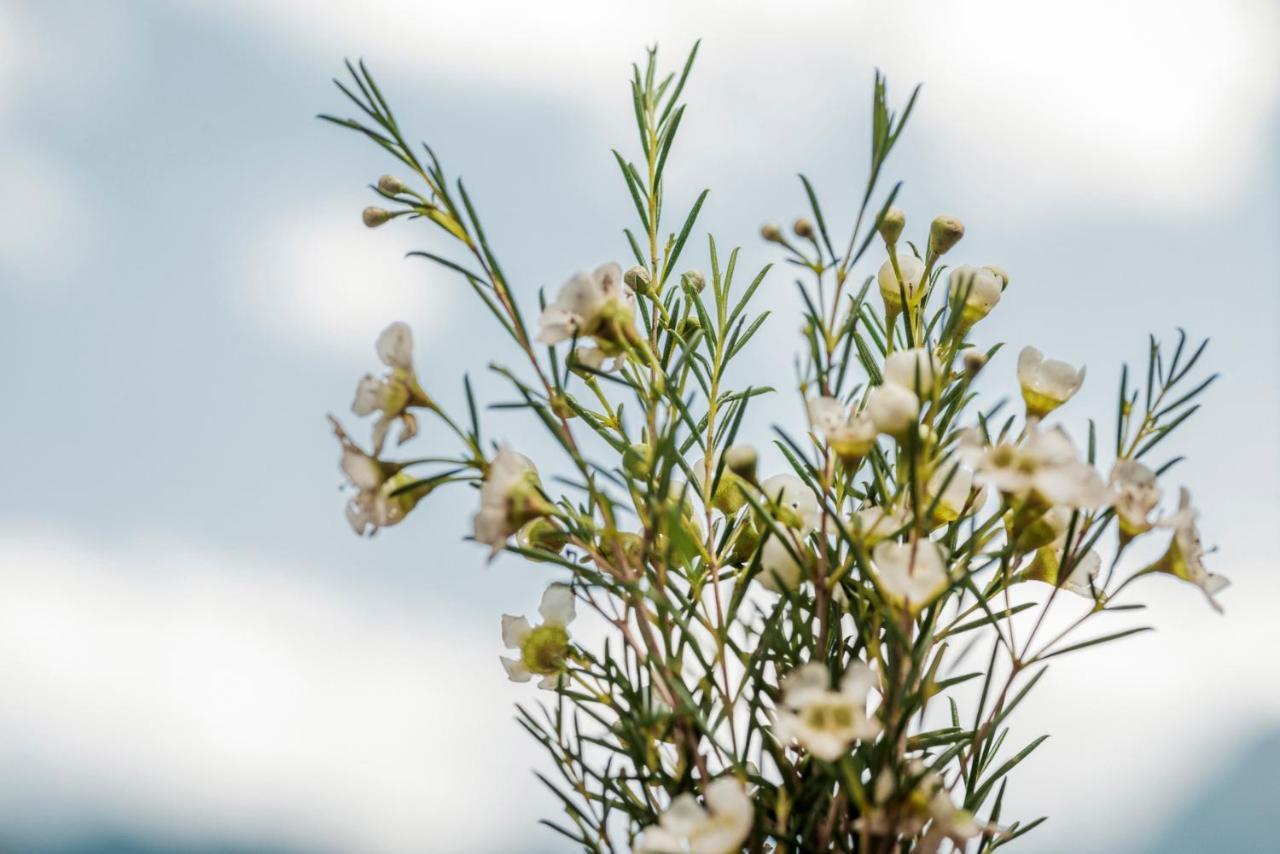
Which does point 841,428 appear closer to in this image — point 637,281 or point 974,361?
point 974,361

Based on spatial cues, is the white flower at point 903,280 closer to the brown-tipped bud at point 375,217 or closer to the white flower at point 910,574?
the white flower at point 910,574

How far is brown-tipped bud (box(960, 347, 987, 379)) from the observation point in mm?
705

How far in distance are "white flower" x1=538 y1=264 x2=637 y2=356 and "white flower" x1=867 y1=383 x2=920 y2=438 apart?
158 millimetres

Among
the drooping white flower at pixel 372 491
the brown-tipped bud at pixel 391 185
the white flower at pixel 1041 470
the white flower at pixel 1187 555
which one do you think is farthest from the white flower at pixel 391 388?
the white flower at pixel 1187 555

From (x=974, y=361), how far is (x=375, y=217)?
0.42 metres

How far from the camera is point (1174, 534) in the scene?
25.4 inches

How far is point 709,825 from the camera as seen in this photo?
1.87 feet

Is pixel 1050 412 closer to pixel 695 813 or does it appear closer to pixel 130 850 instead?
pixel 695 813

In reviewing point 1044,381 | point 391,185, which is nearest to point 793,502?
point 1044,381

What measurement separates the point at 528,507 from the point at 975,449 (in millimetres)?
258

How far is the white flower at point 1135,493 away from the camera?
23.9 inches

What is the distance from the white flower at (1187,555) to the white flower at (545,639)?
0.38 metres

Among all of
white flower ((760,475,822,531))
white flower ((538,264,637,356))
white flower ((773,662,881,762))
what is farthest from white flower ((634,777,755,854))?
white flower ((538,264,637,356))

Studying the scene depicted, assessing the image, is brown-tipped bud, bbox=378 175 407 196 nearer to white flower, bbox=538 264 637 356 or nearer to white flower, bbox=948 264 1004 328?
white flower, bbox=538 264 637 356
